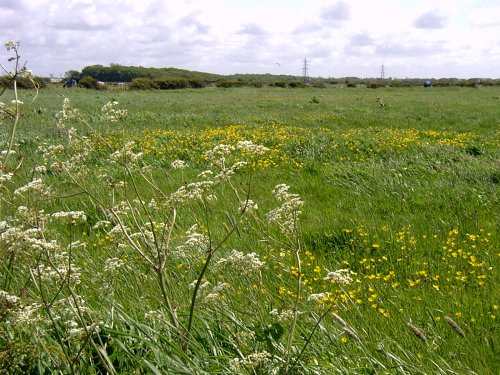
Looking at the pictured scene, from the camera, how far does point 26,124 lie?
52.2ft

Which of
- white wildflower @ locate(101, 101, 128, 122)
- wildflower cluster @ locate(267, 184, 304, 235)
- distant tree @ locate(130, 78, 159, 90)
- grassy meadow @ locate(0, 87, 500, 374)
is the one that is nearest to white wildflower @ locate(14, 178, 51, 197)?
grassy meadow @ locate(0, 87, 500, 374)

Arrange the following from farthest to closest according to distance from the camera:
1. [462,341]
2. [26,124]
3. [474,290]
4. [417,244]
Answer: [26,124] → [417,244] → [474,290] → [462,341]

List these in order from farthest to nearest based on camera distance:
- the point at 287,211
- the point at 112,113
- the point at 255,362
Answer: the point at 112,113, the point at 287,211, the point at 255,362

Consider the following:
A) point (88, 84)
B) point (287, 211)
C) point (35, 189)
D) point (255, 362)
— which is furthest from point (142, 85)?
point (255, 362)

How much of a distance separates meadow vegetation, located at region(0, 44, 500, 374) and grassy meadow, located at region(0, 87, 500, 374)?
21mm

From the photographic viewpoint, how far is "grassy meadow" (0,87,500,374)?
2.22m

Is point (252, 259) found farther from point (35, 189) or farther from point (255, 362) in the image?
point (35, 189)

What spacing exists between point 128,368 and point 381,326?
1862 mm

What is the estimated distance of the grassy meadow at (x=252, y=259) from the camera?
2.22 m

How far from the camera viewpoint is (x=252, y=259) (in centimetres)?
220

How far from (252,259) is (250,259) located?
48 millimetres

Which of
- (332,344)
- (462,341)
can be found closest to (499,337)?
(462,341)

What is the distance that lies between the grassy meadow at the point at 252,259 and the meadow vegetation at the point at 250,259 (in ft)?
0.07

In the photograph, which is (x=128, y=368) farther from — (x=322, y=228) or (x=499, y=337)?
(x=322, y=228)
